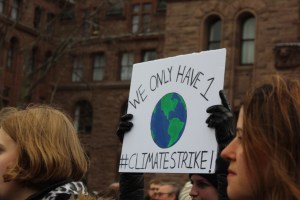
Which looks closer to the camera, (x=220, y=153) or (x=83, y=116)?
(x=220, y=153)

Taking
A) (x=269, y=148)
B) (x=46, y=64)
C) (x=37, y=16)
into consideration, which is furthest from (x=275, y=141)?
(x=37, y=16)

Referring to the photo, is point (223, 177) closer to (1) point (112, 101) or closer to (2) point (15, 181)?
(2) point (15, 181)

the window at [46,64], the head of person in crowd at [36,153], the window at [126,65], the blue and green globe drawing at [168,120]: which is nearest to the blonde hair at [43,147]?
the head of person in crowd at [36,153]

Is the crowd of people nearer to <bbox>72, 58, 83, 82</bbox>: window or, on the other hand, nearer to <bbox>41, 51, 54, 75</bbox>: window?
<bbox>41, 51, 54, 75</bbox>: window

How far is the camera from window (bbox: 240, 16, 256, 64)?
27344mm

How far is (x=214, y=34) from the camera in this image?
2847cm

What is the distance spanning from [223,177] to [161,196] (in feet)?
18.5

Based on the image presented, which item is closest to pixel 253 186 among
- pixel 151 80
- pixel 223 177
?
pixel 223 177

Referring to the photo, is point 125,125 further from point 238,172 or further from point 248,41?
point 248,41

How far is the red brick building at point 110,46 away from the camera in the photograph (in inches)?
1083

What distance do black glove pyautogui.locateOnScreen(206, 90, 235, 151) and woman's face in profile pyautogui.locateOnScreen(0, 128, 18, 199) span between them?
110 centimetres

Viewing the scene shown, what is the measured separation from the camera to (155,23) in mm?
37969

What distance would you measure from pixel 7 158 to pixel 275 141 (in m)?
1.51

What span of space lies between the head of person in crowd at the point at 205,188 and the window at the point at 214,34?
23573mm
